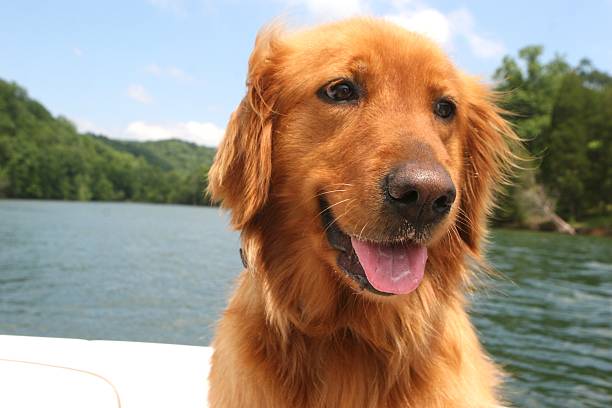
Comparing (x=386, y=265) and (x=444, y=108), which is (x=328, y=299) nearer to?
(x=386, y=265)

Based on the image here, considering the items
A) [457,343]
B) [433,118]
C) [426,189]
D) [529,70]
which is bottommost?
[457,343]

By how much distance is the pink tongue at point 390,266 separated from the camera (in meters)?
2.29

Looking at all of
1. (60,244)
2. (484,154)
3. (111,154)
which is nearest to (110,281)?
(60,244)

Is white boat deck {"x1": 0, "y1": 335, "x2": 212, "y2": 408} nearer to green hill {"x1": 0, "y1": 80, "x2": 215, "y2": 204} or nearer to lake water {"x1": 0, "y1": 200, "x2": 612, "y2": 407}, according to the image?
lake water {"x1": 0, "y1": 200, "x2": 612, "y2": 407}

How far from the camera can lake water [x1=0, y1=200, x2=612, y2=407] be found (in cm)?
1136

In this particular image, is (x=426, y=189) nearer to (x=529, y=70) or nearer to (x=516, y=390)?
(x=516, y=390)

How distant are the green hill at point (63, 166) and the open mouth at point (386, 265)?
7951cm

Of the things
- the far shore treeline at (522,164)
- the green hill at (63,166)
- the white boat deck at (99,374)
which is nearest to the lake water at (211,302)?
the white boat deck at (99,374)

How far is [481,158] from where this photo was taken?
10.0 ft

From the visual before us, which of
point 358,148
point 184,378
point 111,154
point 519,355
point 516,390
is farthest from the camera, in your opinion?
point 111,154

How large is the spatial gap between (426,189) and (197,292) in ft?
60.7

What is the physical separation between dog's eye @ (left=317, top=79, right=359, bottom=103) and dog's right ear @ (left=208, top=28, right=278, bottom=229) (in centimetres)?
28

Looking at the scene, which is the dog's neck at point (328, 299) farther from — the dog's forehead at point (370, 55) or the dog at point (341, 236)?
the dog's forehead at point (370, 55)

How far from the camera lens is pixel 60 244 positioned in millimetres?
31844
